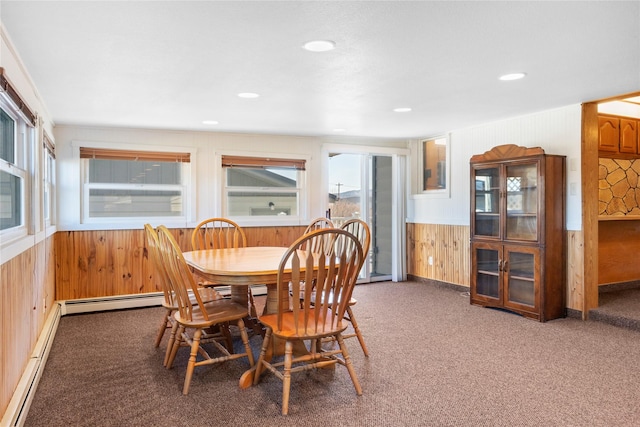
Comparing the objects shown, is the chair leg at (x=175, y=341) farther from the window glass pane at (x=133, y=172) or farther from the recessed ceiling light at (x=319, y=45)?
the window glass pane at (x=133, y=172)

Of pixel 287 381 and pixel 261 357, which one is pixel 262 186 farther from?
pixel 287 381

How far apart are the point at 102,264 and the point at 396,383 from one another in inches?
138

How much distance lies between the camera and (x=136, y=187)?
4.93 m

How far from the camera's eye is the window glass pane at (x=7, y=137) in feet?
7.96

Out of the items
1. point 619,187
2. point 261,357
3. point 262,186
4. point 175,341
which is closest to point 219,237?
point 175,341

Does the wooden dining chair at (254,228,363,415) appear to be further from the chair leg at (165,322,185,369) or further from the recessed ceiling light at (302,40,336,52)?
the recessed ceiling light at (302,40,336,52)

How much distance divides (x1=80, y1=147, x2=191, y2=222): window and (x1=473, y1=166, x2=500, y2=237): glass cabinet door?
10.7 feet

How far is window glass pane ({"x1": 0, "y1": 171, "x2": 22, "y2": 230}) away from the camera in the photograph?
2.35 metres

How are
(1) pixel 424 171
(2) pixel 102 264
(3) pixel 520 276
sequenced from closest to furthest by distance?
(3) pixel 520 276
(2) pixel 102 264
(1) pixel 424 171

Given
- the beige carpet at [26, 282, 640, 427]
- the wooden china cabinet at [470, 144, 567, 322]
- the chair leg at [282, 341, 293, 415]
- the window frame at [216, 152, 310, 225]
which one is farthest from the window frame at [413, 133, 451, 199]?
the chair leg at [282, 341, 293, 415]

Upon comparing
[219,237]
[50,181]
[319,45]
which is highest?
[319,45]

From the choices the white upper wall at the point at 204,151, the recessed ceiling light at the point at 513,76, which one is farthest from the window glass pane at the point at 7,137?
the recessed ceiling light at the point at 513,76

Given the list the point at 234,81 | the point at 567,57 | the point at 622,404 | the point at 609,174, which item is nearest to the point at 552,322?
the point at 622,404

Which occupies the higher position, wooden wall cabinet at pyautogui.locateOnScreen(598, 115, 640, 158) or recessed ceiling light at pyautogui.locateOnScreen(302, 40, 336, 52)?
recessed ceiling light at pyautogui.locateOnScreen(302, 40, 336, 52)
